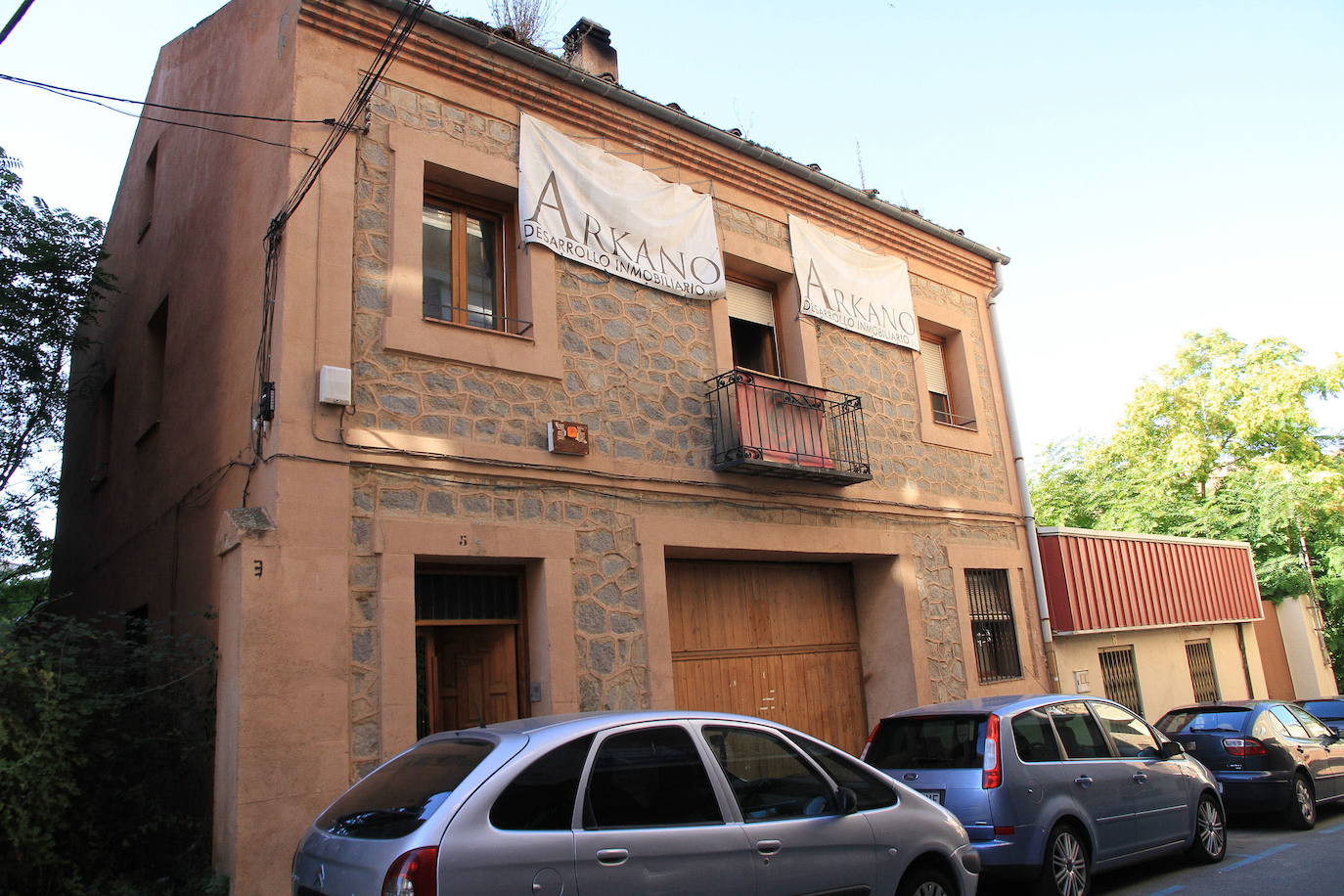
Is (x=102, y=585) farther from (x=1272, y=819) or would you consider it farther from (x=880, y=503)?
(x=1272, y=819)

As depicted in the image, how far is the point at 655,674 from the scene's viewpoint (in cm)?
856

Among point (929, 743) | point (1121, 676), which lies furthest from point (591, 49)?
point (1121, 676)

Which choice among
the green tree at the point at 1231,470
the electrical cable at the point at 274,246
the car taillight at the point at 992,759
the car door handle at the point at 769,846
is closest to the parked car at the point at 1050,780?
the car taillight at the point at 992,759

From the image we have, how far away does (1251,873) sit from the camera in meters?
7.66

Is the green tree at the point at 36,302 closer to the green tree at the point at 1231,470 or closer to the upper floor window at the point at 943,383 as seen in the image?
the upper floor window at the point at 943,383

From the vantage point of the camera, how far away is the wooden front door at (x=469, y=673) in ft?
25.6

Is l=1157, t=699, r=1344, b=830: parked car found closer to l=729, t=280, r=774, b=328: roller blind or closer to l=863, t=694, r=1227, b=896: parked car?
l=863, t=694, r=1227, b=896: parked car

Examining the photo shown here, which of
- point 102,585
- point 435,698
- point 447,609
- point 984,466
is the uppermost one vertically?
point 984,466

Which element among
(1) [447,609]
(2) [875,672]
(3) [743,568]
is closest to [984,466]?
(2) [875,672]

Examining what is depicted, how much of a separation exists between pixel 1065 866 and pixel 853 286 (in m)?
7.39

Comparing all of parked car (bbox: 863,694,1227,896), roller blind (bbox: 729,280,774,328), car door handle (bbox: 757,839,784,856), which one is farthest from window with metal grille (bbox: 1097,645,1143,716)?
car door handle (bbox: 757,839,784,856)

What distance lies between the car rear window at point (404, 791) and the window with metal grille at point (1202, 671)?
15253 millimetres

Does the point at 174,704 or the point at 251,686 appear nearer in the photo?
the point at 251,686

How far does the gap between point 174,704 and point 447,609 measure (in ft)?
6.84
